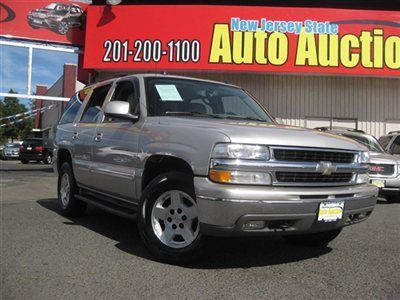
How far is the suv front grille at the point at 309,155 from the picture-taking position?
174 inches

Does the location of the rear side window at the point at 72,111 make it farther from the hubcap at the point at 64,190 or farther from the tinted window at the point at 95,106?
the hubcap at the point at 64,190

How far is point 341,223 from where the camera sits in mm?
4738

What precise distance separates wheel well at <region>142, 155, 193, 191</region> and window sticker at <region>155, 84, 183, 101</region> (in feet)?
2.76

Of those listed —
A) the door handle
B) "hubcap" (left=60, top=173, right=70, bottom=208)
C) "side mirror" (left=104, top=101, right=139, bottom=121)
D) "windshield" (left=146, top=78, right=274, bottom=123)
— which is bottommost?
"hubcap" (left=60, top=173, right=70, bottom=208)

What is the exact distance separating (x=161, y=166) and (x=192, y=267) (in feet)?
3.67

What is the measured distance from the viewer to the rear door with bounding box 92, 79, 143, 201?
5539 millimetres

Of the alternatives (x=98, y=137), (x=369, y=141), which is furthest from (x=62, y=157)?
(x=369, y=141)

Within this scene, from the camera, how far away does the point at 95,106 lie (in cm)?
718

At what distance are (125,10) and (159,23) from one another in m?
1.30

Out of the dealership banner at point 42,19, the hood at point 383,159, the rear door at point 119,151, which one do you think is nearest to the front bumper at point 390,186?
the hood at point 383,159

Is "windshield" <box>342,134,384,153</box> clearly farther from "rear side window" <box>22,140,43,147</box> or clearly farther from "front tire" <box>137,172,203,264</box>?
"rear side window" <box>22,140,43,147</box>

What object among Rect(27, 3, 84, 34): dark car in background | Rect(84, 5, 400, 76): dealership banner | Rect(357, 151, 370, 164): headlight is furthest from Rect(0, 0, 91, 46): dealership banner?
Rect(357, 151, 370, 164): headlight

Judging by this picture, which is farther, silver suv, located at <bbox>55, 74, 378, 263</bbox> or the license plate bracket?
the license plate bracket

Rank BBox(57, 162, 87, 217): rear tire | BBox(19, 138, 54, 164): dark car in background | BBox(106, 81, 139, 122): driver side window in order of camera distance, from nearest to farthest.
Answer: BBox(106, 81, 139, 122): driver side window → BBox(57, 162, 87, 217): rear tire → BBox(19, 138, 54, 164): dark car in background
